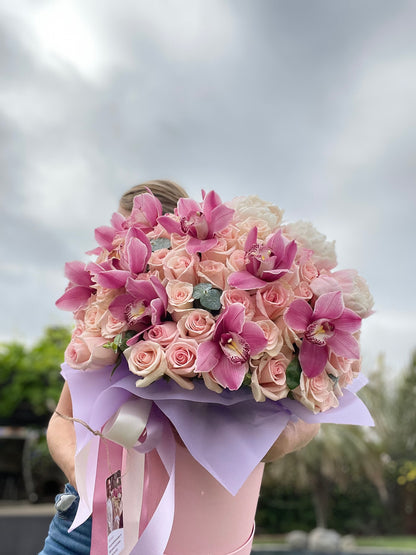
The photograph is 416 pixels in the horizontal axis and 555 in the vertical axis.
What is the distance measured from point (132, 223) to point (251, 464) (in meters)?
0.62

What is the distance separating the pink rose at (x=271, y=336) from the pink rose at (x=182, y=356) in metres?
0.14

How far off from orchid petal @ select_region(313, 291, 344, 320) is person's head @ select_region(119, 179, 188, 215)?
92cm

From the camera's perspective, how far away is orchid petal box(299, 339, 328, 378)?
1.08 meters

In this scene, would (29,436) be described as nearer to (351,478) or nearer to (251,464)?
(351,478)

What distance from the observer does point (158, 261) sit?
1158 millimetres

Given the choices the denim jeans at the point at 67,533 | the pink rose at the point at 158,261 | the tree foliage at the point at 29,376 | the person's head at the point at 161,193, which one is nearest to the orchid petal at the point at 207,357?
the pink rose at the point at 158,261

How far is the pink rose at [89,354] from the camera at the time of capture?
113 cm

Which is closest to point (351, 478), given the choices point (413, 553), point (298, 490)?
point (298, 490)

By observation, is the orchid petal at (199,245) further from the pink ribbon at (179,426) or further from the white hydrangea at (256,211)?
the pink ribbon at (179,426)

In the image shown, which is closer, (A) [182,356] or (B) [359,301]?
(A) [182,356]

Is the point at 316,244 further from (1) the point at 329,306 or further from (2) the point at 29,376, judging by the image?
(2) the point at 29,376

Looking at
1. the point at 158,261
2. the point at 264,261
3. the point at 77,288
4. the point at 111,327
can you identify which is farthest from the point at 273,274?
the point at 77,288

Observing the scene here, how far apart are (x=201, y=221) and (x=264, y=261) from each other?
0.17 metres

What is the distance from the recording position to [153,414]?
113cm
